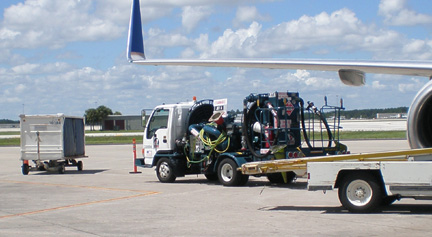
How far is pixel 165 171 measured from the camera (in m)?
18.5

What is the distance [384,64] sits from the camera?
841 centimetres

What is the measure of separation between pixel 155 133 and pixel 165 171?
53.8 inches

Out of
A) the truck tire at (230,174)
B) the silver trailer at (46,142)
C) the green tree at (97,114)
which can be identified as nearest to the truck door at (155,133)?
the truck tire at (230,174)

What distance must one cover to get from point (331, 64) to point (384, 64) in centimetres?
83

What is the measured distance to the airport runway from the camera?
9.63 m

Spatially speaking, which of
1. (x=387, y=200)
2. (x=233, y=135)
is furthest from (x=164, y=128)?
(x=387, y=200)

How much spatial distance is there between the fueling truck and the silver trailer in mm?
5751

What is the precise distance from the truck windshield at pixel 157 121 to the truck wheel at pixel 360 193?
888cm

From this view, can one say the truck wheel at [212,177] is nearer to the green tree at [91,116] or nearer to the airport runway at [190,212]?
the airport runway at [190,212]

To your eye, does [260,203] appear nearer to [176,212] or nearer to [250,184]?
[176,212]

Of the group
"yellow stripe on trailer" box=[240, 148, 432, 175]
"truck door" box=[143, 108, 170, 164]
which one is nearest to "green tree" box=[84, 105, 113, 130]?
"truck door" box=[143, 108, 170, 164]

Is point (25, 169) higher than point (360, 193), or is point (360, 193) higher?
point (25, 169)

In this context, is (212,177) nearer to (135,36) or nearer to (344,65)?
(135,36)

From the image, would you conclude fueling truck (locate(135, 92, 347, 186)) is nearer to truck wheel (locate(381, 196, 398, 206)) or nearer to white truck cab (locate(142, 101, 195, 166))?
white truck cab (locate(142, 101, 195, 166))
